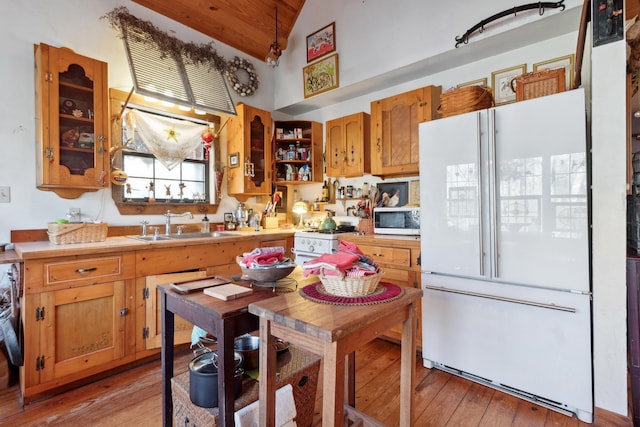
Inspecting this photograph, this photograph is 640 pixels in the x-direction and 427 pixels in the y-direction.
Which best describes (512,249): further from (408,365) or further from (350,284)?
(350,284)

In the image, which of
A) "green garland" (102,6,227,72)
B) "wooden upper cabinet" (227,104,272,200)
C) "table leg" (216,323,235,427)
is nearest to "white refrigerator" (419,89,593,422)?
"table leg" (216,323,235,427)

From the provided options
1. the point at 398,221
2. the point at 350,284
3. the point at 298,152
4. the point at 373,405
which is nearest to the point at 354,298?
the point at 350,284

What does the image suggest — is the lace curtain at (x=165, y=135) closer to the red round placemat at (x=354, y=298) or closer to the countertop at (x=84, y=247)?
the countertop at (x=84, y=247)

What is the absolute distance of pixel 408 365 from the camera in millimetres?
1237

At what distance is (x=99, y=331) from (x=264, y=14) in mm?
3495

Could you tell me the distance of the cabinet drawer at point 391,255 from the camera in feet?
8.08

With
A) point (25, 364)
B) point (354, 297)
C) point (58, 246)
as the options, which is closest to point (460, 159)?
point (354, 297)

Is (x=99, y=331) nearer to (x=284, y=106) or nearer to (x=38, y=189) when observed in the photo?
(x=38, y=189)

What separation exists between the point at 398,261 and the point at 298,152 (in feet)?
6.23

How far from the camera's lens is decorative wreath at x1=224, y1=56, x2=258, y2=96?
3512 mm

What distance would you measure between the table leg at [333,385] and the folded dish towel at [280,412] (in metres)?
0.42

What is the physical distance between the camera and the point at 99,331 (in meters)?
2.09

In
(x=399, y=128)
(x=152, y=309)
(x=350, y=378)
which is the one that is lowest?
(x=350, y=378)

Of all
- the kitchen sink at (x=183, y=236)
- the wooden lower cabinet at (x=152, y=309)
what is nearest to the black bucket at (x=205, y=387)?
the wooden lower cabinet at (x=152, y=309)
